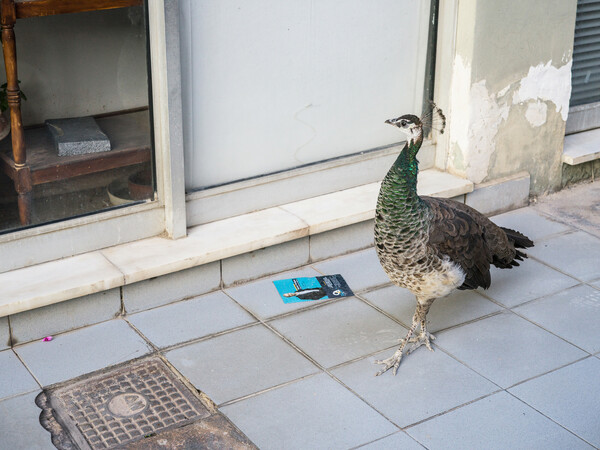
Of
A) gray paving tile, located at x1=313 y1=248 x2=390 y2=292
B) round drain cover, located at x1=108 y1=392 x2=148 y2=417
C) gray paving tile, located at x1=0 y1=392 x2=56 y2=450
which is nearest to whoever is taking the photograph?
gray paving tile, located at x1=0 y1=392 x2=56 y2=450

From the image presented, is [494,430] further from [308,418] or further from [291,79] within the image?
[291,79]

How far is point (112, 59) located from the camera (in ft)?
14.4

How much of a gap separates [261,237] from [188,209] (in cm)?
44

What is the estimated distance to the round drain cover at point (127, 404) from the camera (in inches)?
149

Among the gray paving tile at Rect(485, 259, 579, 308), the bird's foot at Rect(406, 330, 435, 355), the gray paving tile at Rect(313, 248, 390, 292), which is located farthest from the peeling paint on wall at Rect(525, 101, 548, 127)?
the bird's foot at Rect(406, 330, 435, 355)

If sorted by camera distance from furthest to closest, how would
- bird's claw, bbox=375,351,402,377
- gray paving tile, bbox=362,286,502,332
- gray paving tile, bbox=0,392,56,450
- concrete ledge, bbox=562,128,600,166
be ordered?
1. concrete ledge, bbox=562,128,600,166
2. gray paving tile, bbox=362,286,502,332
3. bird's claw, bbox=375,351,402,377
4. gray paving tile, bbox=0,392,56,450

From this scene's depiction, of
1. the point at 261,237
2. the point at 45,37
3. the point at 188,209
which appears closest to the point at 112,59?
the point at 45,37

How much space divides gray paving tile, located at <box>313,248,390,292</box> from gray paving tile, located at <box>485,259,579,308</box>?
25.1 inches

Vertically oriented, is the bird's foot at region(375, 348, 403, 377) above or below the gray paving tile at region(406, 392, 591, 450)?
above

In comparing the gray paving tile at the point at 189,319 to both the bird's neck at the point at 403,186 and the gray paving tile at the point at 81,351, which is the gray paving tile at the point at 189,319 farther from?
the bird's neck at the point at 403,186

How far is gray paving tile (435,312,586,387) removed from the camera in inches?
162

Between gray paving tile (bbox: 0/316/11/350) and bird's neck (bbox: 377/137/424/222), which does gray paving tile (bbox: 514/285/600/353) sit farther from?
gray paving tile (bbox: 0/316/11/350)

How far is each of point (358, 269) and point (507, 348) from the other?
42.5 inches

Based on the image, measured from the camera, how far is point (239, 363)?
13.5 feet
